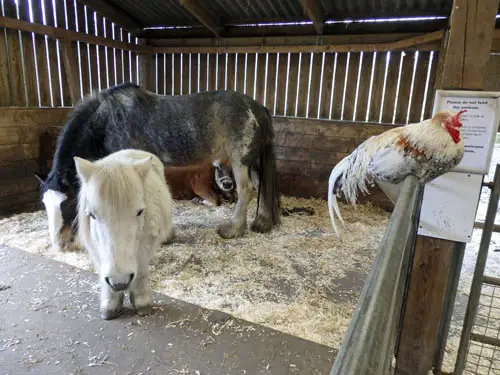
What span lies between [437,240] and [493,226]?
1.00ft

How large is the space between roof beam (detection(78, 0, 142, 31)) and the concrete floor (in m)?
4.81

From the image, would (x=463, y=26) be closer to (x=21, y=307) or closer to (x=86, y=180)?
(x=86, y=180)

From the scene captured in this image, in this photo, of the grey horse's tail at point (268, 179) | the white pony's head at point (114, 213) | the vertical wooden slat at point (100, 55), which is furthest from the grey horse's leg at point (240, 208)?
the vertical wooden slat at point (100, 55)

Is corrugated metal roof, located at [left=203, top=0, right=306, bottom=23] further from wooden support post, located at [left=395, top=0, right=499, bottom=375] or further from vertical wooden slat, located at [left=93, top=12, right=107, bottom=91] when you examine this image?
wooden support post, located at [left=395, top=0, right=499, bottom=375]

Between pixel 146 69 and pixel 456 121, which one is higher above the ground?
pixel 146 69

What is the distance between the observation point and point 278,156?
516cm

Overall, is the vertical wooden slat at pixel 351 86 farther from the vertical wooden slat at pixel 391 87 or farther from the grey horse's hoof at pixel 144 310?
the grey horse's hoof at pixel 144 310

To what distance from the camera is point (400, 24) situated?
4.45m

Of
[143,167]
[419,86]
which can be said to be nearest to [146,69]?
[419,86]

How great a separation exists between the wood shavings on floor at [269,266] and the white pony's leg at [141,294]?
0.33 meters

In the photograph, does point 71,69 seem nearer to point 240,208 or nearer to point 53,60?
point 53,60

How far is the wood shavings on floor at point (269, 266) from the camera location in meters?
2.19

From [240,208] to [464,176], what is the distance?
2.46 meters

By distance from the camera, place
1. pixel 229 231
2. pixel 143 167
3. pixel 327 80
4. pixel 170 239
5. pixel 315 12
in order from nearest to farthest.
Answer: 1. pixel 143 167
2. pixel 170 239
3. pixel 229 231
4. pixel 315 12
5. pixel 327 80
